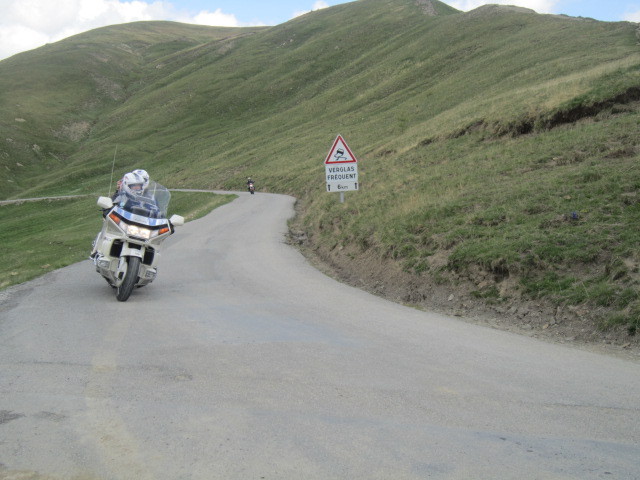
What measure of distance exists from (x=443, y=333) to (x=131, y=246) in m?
5.47

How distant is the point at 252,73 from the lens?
11012 cm

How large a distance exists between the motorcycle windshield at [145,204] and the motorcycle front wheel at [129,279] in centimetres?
74

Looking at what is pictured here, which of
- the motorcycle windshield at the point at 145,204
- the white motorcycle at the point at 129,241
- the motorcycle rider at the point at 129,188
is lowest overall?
the white motorcycle at the point at 129,241

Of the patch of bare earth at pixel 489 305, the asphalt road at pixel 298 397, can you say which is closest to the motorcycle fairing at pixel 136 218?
the asphalt road at pixel 298 397

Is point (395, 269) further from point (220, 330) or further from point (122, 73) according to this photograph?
point (122, 73)

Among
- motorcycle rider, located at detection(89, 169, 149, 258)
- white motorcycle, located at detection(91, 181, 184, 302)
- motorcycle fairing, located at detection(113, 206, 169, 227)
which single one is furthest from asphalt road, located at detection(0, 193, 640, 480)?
motorcycle rider, located at detection(89, 169, 149, 258)

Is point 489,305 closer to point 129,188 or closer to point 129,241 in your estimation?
point 129,241

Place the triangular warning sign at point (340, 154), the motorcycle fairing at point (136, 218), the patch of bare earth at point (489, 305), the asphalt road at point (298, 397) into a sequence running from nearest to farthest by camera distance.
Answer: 1. the asphalt road at point (298, 397)
2. the patch of bare earth at point (489, 305)
3. the motorcycle fairing at point (136, 218)
4. the triangular warning sign at point (340, 154)

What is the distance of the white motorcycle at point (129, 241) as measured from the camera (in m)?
9.72

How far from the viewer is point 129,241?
9820 mm

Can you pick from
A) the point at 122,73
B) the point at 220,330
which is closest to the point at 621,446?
the point at 220,330

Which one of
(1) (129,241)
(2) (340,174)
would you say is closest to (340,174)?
(2) (340,174)

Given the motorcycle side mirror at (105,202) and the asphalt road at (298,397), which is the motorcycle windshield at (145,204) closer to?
the motorcycle side mirror at (105,202)

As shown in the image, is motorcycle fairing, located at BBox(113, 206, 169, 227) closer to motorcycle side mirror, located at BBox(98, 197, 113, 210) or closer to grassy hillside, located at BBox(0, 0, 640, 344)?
motorcycle side mirror, located at BBox(98, 197, 113, 210)
